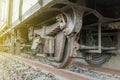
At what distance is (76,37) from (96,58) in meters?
1.46

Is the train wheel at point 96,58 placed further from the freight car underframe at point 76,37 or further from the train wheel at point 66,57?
the train wheel at point 66,57

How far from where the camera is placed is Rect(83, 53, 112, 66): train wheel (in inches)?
159

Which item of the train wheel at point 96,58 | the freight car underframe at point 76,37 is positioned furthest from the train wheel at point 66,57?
the train wheel at point 96,58

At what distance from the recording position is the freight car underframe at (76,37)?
9.23 ft

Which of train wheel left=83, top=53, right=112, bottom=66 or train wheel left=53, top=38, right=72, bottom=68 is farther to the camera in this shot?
train wheel left=83, top=53, right=112, bottom=66

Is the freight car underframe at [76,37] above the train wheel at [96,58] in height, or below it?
above

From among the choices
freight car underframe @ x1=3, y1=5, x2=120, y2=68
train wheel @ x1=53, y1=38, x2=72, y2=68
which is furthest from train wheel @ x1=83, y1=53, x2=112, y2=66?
train wheel @ x1=53, y1=38, x2=72, y2=68

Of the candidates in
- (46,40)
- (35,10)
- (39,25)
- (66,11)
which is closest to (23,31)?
(39,25)

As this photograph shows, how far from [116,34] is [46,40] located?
54.6 inches

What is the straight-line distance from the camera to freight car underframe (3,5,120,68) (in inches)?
111

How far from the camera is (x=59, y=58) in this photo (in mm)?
3217

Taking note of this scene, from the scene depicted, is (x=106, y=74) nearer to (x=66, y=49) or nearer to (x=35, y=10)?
(x=66, y=49)

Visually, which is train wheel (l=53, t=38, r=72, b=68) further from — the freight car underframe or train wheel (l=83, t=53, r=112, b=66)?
train wheel (l=83, t=53, r=112, b=66)

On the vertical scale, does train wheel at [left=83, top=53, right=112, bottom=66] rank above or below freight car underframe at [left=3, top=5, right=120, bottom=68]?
below
